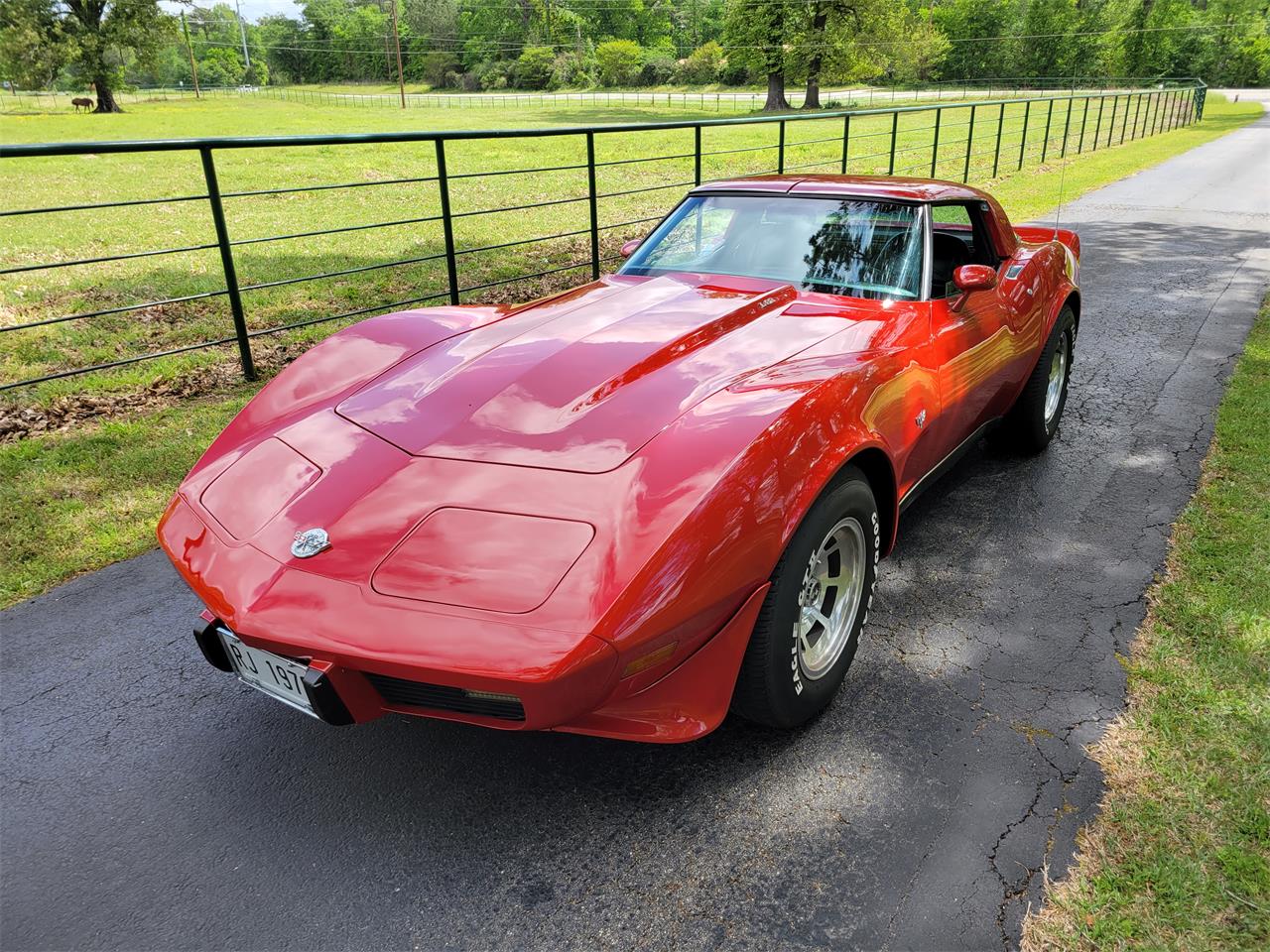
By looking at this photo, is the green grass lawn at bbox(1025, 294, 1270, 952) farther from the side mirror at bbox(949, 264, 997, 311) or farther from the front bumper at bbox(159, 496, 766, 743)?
the side mirror at bbox(949, 264, 997, 311)

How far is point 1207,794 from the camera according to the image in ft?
7.26

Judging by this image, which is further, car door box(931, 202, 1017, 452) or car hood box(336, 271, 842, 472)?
car door box(931, 202, 1017, 452)

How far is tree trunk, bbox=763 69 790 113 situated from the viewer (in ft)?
153

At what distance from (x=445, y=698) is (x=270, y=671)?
45cm

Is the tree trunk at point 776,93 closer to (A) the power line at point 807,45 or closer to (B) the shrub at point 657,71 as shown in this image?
(A) the power line at point 807,45

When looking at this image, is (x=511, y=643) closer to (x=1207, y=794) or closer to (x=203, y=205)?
(x=1207, y=794)

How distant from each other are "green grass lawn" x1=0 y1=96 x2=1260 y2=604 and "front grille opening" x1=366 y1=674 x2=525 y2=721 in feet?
7.34

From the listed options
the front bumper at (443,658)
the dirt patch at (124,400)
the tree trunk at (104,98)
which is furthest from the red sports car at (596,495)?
the tree trunk at (104,98)

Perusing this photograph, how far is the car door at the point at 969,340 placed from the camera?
10.7 ft

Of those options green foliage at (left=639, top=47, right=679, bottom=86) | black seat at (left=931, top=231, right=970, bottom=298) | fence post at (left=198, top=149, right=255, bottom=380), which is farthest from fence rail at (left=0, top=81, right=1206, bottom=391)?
green foliage at (left=639, top=47, right=679, bottom=86)

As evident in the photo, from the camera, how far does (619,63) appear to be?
7588 cm

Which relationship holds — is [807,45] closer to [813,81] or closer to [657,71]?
[813,81]

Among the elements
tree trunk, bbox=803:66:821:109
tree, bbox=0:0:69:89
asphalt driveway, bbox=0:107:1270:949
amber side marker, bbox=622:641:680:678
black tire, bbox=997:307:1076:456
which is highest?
tree, bbox=0:0:69:89

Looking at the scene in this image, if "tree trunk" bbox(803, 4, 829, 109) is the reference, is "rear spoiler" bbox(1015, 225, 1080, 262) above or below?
below
